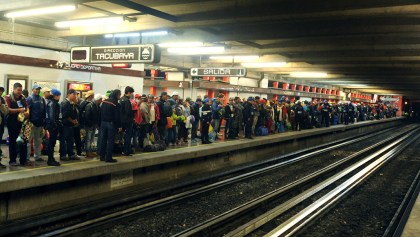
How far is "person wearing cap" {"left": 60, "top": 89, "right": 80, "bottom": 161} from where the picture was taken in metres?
8.66

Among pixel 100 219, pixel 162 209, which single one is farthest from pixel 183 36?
pixel 100 219

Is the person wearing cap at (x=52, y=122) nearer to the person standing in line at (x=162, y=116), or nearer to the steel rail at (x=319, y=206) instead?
the person standing in line at (x=162, y=116)

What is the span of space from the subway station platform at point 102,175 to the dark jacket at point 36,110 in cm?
91

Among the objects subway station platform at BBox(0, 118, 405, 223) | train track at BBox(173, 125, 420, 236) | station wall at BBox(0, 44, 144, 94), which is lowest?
train track at BBox(173, 125, 420, 236)

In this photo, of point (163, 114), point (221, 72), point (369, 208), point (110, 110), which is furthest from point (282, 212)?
point (221, 72)

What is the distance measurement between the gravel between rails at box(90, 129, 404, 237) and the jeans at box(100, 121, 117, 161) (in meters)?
1.96

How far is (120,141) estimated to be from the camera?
10.5 m

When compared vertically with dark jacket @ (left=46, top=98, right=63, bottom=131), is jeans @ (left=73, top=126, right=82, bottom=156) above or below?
below

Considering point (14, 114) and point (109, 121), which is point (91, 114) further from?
point (14, 114)

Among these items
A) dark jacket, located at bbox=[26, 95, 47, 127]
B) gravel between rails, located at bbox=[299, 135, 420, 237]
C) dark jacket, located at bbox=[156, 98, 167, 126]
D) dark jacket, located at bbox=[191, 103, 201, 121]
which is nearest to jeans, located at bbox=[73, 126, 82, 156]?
dark jacket, located at bbox=[26, 95, 47, 127]

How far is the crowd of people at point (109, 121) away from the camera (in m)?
8.07

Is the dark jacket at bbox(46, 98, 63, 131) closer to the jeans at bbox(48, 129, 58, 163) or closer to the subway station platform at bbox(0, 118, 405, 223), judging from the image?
the jeans at bbox(48, 129, 58, 163)

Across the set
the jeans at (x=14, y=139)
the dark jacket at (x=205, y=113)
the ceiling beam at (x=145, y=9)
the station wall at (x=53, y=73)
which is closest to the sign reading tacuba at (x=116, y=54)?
the ceiling beam at (x=145, y=9)

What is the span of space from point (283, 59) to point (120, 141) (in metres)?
11.4
